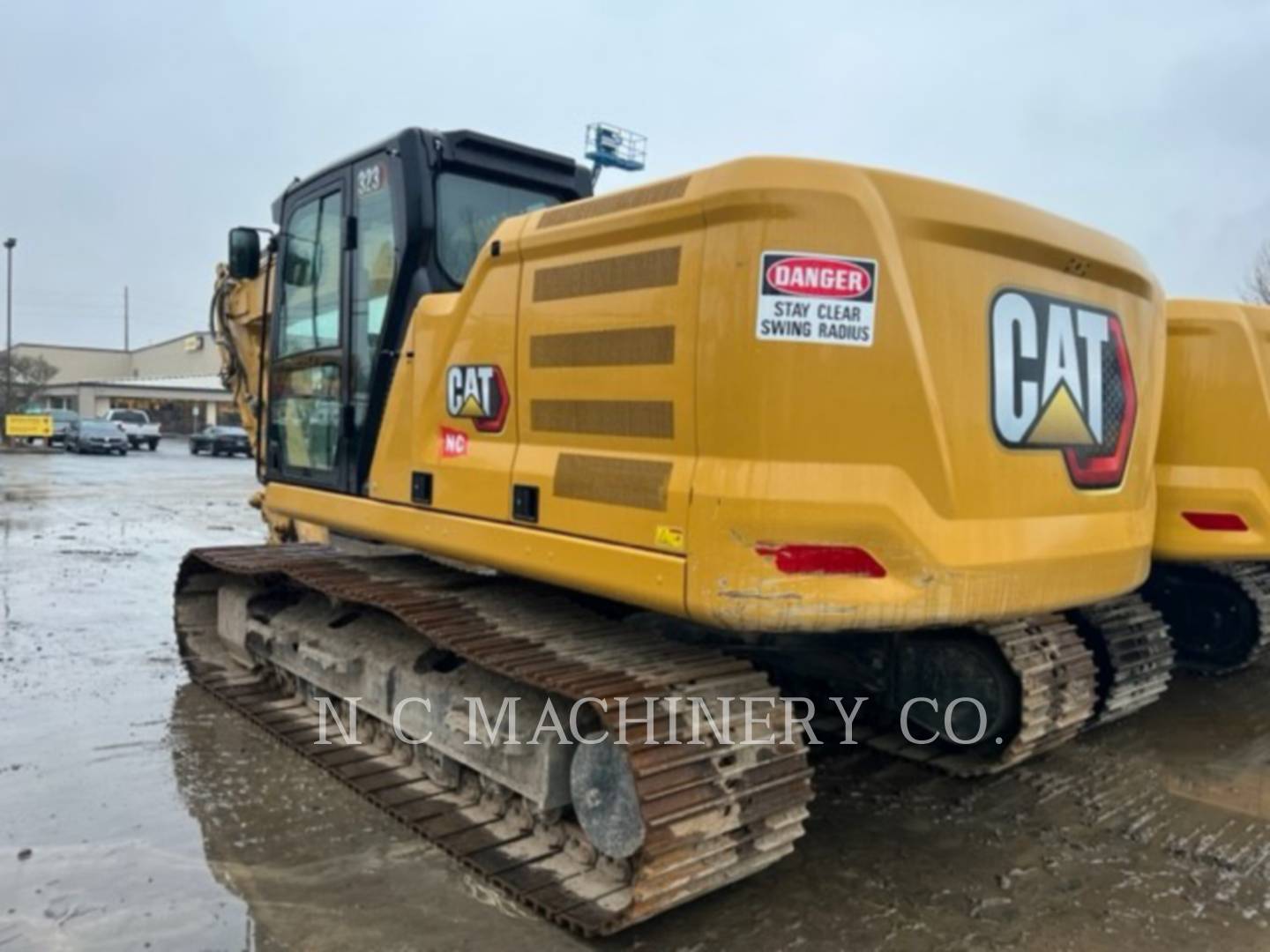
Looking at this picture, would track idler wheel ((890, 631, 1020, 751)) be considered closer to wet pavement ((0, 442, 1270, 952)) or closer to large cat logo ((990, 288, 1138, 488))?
wet pavement ((0, 442, 1270, 952))

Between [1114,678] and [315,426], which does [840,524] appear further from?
[315,426]

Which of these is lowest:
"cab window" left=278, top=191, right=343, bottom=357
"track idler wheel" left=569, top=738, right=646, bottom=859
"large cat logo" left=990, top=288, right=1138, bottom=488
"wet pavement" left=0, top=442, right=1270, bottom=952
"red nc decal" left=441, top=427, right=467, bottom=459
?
"wet pavement" left=0, top=442, right=1270, bottom=952

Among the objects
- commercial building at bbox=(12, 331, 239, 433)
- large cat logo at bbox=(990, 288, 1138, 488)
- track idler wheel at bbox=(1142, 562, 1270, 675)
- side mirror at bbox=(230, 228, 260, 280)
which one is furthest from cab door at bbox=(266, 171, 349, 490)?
commercial building at bbox=(12, 331, 239, 433)

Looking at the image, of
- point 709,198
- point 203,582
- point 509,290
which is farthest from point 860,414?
point 203,582

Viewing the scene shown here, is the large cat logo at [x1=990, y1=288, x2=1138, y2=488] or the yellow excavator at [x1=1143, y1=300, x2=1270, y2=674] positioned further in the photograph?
the yellow excavator at [x1=1143, y1=300, x2=1270, y2=674]

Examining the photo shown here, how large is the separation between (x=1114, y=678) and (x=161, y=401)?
190 feet

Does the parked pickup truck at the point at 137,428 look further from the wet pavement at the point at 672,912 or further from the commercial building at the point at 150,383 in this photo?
the wet pavement at the point at 672,912

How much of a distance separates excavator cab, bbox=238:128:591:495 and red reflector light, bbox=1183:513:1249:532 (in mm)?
3344

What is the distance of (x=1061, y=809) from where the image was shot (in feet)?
13.9

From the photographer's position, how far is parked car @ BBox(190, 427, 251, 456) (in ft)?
118

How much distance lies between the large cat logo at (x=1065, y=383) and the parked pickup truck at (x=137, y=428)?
3778 centimetres

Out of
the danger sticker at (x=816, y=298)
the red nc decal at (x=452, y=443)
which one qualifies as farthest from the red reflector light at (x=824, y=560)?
the red nc decal at (x=452, y=443)

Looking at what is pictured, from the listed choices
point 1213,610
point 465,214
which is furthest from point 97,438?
point 1213,610

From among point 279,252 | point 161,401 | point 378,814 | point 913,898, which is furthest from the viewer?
point 161,401
